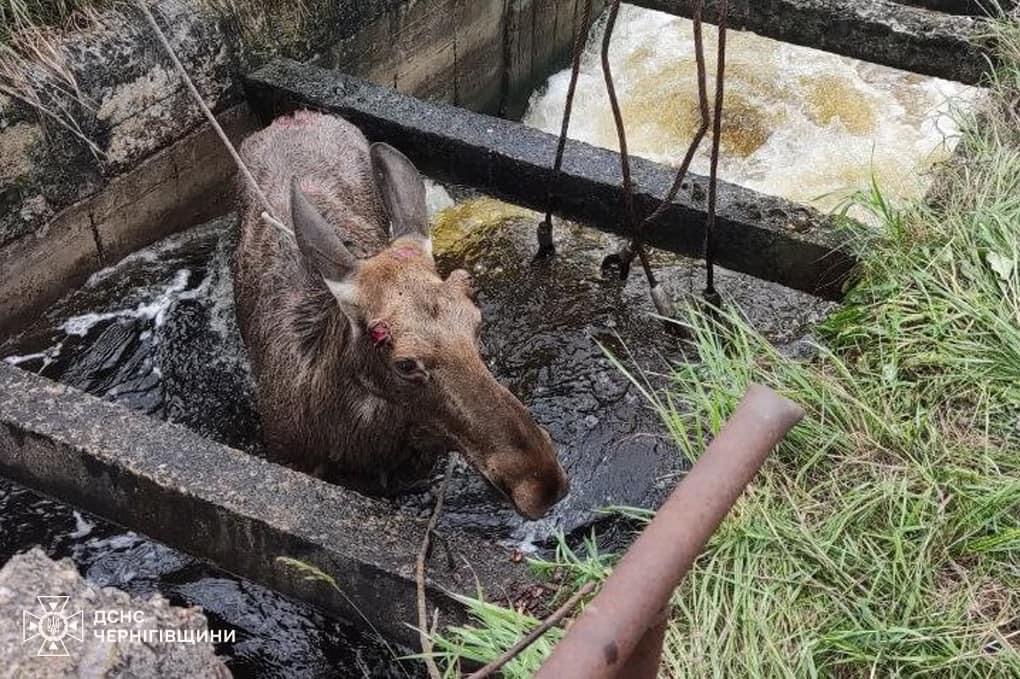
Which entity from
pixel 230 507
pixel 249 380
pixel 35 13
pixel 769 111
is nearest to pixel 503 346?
pixel 249 380

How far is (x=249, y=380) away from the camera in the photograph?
5.41m

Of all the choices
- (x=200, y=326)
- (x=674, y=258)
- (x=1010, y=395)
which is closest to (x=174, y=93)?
(x=200, y=326)

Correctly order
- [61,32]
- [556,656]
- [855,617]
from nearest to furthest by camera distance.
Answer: [556,656], [855,617], [61,32]

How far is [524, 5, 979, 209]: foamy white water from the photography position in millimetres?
8062

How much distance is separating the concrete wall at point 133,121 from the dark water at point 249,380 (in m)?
0.25

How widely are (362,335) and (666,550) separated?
8.57 feet

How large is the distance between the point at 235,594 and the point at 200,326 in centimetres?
210

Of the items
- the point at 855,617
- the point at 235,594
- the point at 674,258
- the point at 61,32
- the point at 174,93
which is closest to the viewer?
the point at 855,617

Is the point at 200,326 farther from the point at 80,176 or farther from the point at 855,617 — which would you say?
the point at 855,617

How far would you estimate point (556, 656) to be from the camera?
116cm

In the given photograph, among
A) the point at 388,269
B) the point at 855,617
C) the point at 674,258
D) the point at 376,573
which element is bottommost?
the point at 674,258
